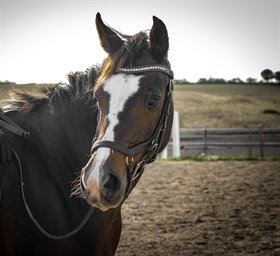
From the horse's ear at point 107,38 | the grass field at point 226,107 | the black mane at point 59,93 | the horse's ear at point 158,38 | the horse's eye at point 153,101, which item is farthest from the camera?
the grass field at point 226,107

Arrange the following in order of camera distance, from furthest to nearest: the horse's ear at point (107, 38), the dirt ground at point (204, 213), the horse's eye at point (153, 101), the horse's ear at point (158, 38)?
the dirt ground at point (204, 213)
the horse's ear at point (107, 38)
the horse's ear at point (158, 38)
the horse's eye at point (153, 101)

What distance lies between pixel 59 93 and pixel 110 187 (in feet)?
3.91

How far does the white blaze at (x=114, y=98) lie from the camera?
246 centimetres

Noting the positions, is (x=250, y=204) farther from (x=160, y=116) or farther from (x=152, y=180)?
(x=160, y=116)

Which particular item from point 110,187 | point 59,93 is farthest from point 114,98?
point 59,93

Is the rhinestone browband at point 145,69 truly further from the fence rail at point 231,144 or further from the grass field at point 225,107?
the grass field at point 225,107

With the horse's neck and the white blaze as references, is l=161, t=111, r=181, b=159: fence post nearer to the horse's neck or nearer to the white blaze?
the horse's neck

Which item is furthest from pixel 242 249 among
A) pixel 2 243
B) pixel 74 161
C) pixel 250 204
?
pixel 2 243

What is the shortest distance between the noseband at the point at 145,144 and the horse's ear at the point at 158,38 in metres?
0.11

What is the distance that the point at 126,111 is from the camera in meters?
2.58

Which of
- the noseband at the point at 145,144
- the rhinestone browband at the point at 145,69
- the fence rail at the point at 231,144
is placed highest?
the rhinestone browband at the point at 145,69

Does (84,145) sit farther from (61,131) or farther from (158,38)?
(158,38)

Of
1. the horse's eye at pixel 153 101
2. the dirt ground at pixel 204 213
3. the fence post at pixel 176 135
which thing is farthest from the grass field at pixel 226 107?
the horse's eye at pixel 153 101

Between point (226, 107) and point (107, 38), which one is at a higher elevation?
point (107, 38)
